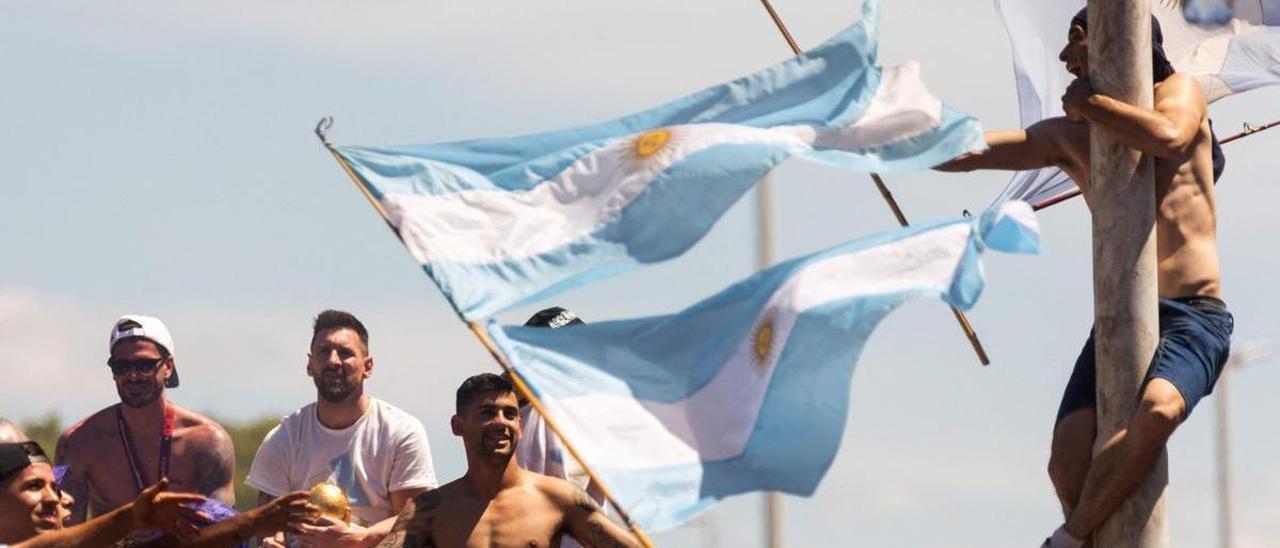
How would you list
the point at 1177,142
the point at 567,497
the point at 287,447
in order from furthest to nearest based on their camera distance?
the point at 287,447, the point at 567,497, the point at 1177,142

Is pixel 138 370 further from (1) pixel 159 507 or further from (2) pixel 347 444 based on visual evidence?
(1) pixel 159 507

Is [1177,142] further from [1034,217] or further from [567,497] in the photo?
[567,497]

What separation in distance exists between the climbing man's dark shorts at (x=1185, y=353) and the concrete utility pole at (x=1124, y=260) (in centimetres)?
7

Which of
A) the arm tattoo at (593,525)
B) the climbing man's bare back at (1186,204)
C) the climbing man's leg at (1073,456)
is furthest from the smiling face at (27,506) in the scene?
the climbing man's bare back at (1186,204)

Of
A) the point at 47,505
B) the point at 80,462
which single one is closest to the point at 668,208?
the point at 47,505

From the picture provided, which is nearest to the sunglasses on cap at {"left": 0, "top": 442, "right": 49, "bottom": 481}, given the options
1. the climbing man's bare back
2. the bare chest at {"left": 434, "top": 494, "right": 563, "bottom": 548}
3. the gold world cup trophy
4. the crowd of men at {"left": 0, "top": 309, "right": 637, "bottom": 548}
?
the crowd of men at {"left": 0, "top": 309, "right": 637, "bottom": 548}

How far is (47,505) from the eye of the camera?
9945 millimetres

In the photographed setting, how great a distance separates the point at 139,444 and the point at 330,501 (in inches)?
67.0

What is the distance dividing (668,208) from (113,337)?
Answer: 317 cm

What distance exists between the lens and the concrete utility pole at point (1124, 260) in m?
9.59

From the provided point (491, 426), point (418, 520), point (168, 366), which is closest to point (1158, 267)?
point (491, 426)

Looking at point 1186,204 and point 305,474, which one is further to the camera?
point 305,474

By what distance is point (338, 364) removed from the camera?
11742 mm

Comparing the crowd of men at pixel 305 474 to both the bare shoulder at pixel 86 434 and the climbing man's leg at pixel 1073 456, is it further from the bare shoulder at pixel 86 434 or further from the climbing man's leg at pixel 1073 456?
the climbing man's leg at pixel 1073 456
